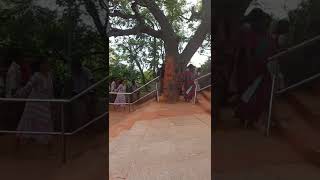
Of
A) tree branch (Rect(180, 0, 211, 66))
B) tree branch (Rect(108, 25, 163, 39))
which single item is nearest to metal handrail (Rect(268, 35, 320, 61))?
tree branch (Rect(180, 0, 211, 66))

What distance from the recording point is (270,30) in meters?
3.47

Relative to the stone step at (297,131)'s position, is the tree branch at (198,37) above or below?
above

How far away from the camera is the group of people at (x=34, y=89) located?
357 cm

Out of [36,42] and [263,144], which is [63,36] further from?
[263,144]

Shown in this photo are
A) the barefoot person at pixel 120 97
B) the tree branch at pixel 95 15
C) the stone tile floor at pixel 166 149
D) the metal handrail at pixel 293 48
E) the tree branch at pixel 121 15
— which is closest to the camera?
the metal handrail at pixel 293 48

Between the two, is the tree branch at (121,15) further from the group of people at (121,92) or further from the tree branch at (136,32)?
the group of people at (121,92)

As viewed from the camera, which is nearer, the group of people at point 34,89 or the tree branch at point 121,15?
the group of people at point 34,89

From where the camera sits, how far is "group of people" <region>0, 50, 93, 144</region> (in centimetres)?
357

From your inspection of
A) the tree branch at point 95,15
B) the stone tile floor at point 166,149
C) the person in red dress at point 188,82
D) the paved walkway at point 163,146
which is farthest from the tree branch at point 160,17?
the stone tile floor at point 166,149

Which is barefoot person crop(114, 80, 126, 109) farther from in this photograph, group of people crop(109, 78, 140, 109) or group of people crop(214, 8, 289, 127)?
group of people crop(214, 8, 289, 127)

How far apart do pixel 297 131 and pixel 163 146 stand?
1178mm

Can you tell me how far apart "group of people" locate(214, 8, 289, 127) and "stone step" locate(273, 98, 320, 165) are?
0.20m

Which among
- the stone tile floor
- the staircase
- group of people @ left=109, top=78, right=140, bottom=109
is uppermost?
group of people @ left=109, top=78, right=140, bottom=109

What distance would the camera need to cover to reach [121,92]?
3859 millimetres
